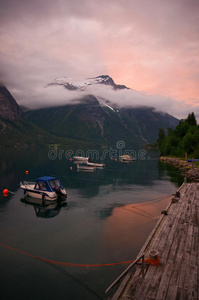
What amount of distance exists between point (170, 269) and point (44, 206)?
32881mm

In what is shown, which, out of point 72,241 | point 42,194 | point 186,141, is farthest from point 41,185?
point 186,141

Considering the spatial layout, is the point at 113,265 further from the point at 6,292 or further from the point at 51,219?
the point at 51,219

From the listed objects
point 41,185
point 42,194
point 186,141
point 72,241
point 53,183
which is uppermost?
point 186,141

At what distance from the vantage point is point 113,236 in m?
28.2

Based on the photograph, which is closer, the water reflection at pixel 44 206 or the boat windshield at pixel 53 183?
the water reflection at pixel 44 206

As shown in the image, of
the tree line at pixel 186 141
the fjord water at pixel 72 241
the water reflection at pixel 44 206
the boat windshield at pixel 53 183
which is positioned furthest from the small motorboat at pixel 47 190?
the tree line at pixel 186 141

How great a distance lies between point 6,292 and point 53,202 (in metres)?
28.3

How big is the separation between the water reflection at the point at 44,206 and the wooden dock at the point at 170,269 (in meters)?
21.4

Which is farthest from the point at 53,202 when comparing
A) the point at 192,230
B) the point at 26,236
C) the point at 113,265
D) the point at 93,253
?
the point at 192,230

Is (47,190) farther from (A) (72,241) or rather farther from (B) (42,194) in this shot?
(A) (72,241)

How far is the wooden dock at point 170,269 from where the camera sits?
1286 centimetres

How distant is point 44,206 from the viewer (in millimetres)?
43375

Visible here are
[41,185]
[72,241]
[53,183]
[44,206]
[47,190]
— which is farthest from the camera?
[53,183]

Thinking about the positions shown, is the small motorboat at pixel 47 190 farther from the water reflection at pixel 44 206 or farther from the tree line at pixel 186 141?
the tree line at pixel 186 141
